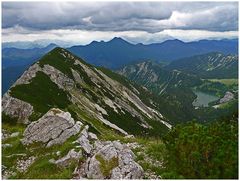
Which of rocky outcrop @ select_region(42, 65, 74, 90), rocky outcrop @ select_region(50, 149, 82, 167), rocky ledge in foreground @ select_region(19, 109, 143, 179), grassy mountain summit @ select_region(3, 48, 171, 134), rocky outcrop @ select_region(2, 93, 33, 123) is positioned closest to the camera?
rocky ledge in foreground @ select_region(19, 109, 143, 179)

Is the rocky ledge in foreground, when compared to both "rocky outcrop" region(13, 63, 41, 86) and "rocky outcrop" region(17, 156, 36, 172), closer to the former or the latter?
"rocky outcrop" region(17, 156, 36, 172)

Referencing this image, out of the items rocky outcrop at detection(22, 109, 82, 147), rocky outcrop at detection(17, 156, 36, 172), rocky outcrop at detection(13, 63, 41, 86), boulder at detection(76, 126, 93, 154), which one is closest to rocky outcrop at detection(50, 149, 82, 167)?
boulder at detection(76, 126, 93, 154)

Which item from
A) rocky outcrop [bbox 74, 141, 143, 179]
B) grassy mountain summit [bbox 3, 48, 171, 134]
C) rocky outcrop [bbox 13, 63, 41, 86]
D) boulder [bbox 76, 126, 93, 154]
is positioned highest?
rocky outcrop [bbox 74, 141, 143, 179]

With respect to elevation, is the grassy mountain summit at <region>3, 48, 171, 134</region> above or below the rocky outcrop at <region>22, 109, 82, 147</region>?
below

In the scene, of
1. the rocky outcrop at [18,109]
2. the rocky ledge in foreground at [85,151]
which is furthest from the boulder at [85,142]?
the rocky outcrop at [18,109]

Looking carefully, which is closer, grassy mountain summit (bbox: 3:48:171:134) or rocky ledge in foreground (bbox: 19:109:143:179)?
rocky ledge in foreground (bbox: 19:109:143:179)

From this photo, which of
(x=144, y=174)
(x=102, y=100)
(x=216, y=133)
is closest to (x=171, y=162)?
(x=144, y=174)

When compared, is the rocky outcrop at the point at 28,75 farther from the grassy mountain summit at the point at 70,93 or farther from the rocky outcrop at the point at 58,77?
the rocky outcrop at the point at 58,77
